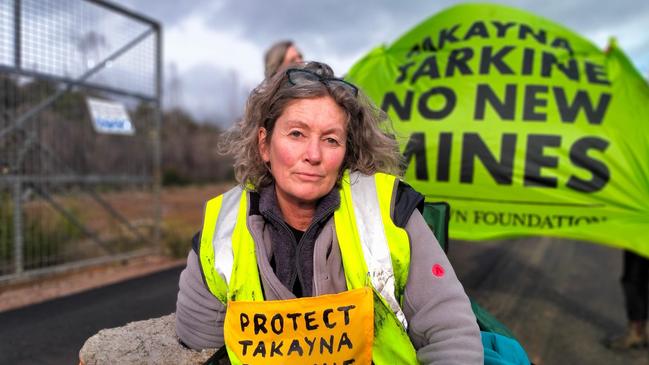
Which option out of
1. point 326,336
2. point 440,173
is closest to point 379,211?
point 326,336

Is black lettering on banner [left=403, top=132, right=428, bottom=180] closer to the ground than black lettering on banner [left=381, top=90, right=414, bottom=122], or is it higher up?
closer to the ground

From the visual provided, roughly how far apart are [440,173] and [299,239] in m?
2.14

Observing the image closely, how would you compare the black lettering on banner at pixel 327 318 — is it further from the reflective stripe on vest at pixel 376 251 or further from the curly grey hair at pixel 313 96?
the curly grey hair at pixel 313 96

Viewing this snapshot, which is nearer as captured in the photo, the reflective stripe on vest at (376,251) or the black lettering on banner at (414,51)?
the reflective stripe on vest at (376,251)

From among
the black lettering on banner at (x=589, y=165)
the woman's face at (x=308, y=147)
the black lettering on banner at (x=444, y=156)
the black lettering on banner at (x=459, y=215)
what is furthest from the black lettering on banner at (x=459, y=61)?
the woman's face at (x=308, y=147)

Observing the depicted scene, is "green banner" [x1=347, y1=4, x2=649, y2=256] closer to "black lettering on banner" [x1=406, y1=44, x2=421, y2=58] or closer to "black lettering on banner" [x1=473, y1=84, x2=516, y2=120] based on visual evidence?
"black lettering on banner" [x1=473, y1=84, x2=516, y2=120]

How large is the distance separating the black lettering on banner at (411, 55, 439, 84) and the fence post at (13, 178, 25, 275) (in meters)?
3.96

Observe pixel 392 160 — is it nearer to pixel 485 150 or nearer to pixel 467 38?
pixel 485 150

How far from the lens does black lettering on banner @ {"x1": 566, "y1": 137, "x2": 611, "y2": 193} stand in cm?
351

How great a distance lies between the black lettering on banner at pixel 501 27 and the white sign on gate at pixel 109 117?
14.3 ft

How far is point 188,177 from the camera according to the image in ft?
87.3

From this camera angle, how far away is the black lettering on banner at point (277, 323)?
172 centimetres

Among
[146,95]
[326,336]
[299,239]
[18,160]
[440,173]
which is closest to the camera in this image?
[326,336]

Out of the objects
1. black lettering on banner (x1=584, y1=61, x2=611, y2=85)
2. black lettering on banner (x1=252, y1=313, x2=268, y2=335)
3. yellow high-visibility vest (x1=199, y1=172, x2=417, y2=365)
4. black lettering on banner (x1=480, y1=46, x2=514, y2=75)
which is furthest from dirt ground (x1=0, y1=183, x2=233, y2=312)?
black lettering on banner (x1=584, y1=61, x2=611, y2=85)
